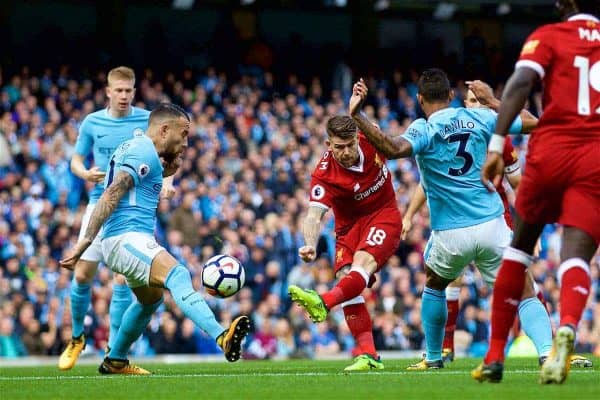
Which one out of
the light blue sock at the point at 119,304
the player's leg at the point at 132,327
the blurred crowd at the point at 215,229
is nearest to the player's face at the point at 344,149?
the player's leg at the point at 132,327

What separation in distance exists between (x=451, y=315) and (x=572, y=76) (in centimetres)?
446

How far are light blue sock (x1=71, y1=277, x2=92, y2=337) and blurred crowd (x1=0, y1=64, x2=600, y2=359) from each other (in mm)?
4954

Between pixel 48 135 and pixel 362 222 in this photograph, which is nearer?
pixel 362 222

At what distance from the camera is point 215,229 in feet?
70.6

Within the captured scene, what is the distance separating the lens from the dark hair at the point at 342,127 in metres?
11.1

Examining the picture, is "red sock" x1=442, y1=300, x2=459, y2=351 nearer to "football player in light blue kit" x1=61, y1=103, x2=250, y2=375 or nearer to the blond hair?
"football player in light blue kit" x1=61, y1=103, x2=250, y2=375

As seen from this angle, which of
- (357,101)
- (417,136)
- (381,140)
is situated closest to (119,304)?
(417,136)

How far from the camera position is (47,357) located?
715 inches

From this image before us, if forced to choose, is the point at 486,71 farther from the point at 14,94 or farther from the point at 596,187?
the point at 596,187

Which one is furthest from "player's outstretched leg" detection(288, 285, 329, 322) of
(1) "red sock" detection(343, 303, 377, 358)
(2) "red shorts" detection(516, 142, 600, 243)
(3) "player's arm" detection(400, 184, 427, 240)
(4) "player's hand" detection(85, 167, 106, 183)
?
(4) "player's hand" detection(85, 167, 106, 183)

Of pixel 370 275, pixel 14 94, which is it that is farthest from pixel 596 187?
pixel 14 94

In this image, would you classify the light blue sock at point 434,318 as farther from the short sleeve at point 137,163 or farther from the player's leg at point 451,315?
the short sleeve at point 137,163

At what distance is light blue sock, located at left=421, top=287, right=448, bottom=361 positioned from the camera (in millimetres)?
10758

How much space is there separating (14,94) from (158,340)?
633cm
